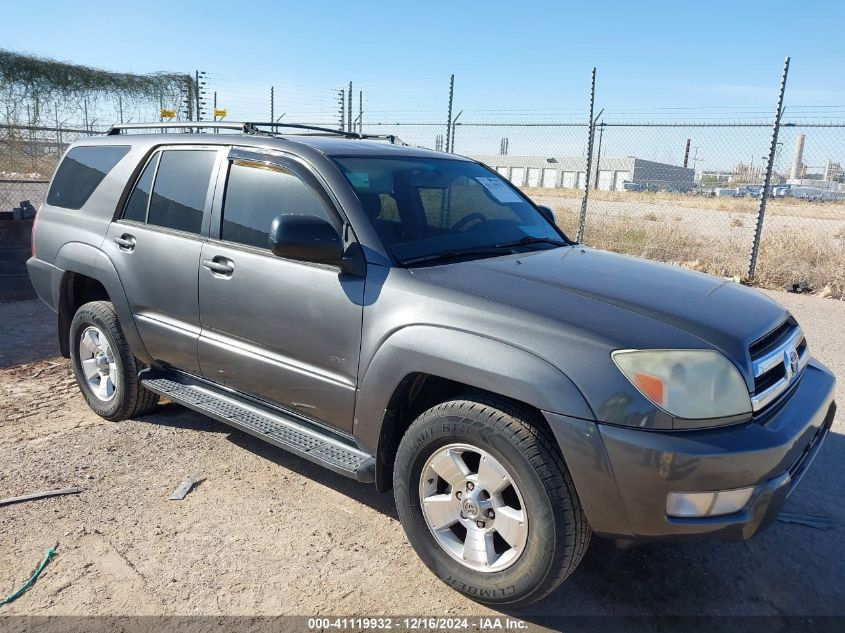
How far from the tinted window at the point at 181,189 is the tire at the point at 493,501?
1917mm

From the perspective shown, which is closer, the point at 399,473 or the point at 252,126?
the point at 399,473

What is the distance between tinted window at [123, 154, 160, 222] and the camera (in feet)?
13.5

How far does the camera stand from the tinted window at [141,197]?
162 inches

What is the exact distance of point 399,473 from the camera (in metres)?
2.84

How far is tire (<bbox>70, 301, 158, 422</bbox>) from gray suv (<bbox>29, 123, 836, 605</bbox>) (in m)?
0.03

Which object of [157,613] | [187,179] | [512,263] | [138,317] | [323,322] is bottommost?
[157,613]

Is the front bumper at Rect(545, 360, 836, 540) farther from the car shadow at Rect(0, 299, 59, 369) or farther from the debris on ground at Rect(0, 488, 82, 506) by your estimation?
the car shadow at Rect(0, 299, 59, 369)

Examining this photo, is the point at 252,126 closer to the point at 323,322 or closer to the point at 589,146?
the point at 323,322

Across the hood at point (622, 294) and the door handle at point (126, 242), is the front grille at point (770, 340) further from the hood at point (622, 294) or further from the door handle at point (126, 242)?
the door handle at point (126, 242)

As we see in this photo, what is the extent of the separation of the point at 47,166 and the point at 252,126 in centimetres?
1319

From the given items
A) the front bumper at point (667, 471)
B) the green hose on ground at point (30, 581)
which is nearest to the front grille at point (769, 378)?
the front bumper at point (667, 471)

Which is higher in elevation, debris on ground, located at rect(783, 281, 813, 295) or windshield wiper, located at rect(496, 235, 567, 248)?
windshield wiper, located at rect(496, 235, 567, 248)

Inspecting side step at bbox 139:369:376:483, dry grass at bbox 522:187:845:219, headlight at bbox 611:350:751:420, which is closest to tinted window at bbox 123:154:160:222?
side step at bbox 139:369:376:483

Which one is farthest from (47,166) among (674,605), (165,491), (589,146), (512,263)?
(674,605)
